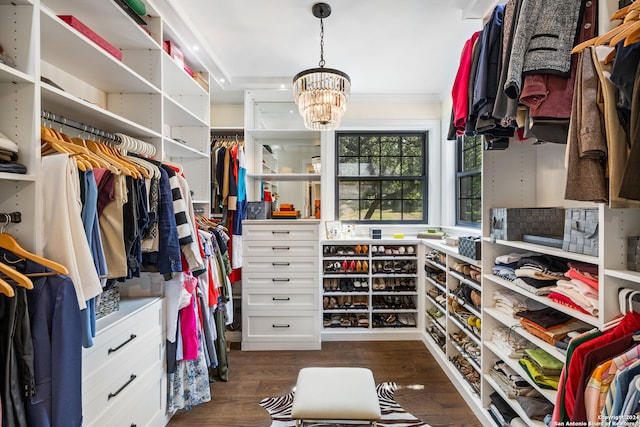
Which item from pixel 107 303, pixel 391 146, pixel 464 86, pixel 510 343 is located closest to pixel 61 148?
pixel 107 303

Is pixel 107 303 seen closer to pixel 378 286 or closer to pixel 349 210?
pixel 378 286

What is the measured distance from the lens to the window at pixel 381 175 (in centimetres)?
372

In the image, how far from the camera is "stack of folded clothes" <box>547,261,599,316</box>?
120 centimetres

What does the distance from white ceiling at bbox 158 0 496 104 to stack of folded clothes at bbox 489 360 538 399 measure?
211 centimetres

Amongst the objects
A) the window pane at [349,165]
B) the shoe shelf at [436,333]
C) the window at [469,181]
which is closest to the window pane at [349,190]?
the window pane at [349,165]

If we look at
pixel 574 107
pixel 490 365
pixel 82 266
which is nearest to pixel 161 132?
pixel 82 266

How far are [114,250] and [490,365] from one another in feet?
7.14

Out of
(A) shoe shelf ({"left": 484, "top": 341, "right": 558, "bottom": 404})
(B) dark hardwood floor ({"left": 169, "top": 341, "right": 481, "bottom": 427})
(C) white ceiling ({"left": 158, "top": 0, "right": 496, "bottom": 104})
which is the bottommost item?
(B) dark hardwood floor ({"left": 169, "top": 341, "right": 481, "bottom": 427})

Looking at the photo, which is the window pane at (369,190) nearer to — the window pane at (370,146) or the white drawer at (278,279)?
the window pane at (370,146)

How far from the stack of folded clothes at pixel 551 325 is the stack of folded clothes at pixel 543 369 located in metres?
0.11

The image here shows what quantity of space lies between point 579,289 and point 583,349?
13.1 inches

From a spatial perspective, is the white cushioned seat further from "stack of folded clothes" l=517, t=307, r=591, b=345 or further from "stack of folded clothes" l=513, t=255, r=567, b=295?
"stack of folded clothes" l=513, t=255, r=567, b=295

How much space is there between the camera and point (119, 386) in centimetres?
147

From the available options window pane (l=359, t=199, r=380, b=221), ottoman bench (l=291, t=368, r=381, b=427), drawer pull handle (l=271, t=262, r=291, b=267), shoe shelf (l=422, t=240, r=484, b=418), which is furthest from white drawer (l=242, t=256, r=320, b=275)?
ottoman bench (l=291, t=368, r=381, b=427)
